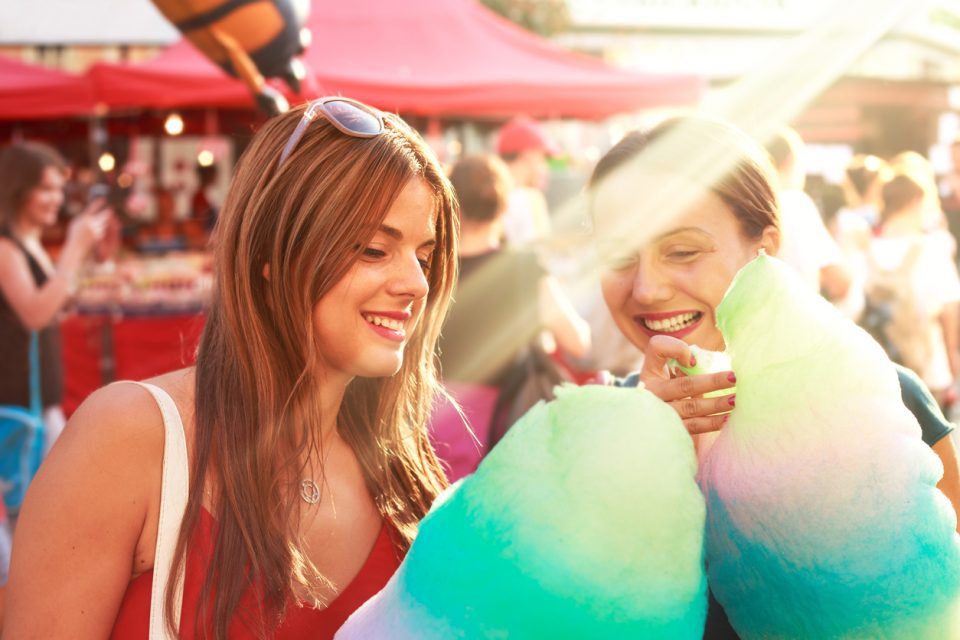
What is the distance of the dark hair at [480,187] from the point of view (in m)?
3.58

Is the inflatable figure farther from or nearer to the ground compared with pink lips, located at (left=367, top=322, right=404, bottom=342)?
nearer to the ground

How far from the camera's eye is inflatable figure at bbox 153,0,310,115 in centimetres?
353

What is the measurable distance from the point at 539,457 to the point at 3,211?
360cm

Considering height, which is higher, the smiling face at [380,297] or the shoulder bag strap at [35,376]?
the smiling face at [380,297]

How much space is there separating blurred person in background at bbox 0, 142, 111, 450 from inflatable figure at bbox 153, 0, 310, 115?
0.95m

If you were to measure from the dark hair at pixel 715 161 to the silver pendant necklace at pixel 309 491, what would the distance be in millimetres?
714

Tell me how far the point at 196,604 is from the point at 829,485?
2.72ft

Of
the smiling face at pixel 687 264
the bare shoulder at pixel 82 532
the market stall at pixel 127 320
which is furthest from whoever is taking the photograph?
the market stall at pixel 127 320

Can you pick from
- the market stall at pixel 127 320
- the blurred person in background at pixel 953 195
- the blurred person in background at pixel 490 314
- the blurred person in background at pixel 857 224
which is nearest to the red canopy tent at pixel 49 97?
the market stall at pixel 127 320

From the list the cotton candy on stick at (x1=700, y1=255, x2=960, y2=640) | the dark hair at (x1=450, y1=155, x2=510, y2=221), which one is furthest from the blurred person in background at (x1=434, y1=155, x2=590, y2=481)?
the cotton candy on stick at (x1=700, y1=255, x2=960, y2=640)

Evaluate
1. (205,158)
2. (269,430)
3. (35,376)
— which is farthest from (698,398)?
(205,158)

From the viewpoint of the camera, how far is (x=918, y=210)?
193 inches

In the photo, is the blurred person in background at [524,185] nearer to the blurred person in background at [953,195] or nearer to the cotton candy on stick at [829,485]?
the blurred person in background at [953,195]

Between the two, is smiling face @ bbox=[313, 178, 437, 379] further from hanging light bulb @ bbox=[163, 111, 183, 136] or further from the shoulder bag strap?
hanging light bulb @ bbox=[163, 111, 183, 136]
